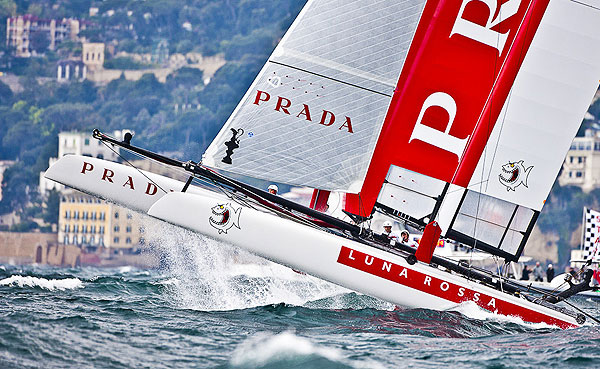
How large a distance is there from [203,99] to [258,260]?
70368 millimetres

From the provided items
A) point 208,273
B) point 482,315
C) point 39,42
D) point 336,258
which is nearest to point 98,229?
point 39,42

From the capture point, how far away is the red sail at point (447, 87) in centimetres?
1057

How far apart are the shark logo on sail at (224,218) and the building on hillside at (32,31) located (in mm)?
78283

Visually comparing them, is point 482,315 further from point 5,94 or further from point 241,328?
point 5,94

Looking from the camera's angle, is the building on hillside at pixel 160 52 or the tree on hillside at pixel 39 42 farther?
the building on hillside at pixel 160 52

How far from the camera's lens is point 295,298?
11016mm

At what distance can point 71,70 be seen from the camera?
81188 mm

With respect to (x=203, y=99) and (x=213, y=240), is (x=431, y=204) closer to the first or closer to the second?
(x=213, y=240)

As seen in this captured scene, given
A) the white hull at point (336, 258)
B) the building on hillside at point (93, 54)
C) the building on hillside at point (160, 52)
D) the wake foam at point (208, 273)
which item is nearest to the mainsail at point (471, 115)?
the white hull at point (336, 258)

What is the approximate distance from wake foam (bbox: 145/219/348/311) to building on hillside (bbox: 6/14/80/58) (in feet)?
253

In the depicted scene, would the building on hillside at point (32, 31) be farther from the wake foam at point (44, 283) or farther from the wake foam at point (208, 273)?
the wake foam at point (208, 273)

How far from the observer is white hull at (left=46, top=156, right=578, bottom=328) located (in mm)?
9555

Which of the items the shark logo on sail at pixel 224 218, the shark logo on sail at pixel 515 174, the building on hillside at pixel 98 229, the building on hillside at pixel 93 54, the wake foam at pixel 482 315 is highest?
the building on hillside at pixel 93 54

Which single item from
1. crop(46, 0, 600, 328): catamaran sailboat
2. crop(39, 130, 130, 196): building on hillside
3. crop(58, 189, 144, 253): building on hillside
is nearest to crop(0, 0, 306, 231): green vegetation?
crop(39, 130, 130, 196): building on hillside
